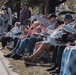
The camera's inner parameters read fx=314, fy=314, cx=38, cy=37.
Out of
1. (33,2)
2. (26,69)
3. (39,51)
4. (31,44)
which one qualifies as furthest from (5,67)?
(33,2)

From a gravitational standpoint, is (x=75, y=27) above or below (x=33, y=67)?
above

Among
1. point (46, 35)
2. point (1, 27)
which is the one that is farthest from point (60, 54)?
point (1, 27)

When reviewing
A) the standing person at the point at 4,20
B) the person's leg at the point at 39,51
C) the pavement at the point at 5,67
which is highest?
the standing person at the point at 4,20

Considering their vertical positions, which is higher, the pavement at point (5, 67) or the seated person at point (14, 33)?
the seated person at point (14, 33)

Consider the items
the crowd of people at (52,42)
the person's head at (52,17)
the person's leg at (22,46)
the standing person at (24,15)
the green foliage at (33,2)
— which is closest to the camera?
the crowd of people at (52,42)

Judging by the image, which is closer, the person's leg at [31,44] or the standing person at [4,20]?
the person's leg at [31,44]

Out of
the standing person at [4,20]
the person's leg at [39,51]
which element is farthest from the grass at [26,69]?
the standing person at [4,20]

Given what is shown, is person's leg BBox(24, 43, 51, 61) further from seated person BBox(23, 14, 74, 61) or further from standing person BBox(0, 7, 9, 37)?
standing person BBox(0, 7, 9, 37)

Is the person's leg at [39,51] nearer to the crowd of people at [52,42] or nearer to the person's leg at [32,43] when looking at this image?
the crowd of people at [52,42]

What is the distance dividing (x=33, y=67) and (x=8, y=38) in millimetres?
4269

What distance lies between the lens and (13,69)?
27.0ft

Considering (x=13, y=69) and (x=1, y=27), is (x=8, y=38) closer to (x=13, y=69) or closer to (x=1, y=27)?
(x=1, y=27)

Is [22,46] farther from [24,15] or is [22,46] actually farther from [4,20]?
[24,15]

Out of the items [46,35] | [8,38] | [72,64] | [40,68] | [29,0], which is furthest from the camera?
[29,0]
